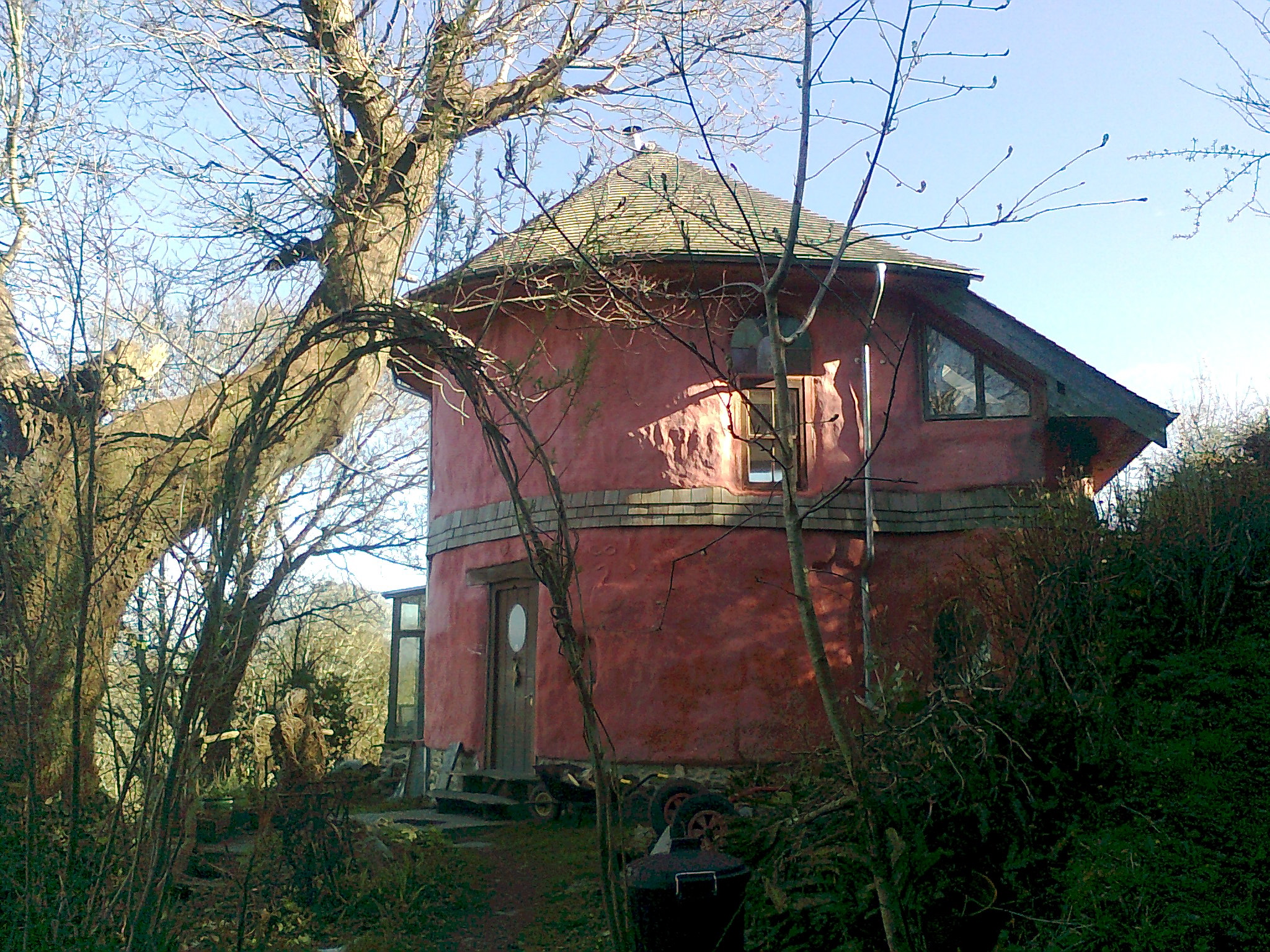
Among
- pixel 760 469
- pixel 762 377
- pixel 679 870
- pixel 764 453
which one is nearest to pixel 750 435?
pixel 764 453

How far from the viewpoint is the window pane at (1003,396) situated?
11305mm

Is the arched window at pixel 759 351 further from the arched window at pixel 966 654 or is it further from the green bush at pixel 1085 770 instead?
the green bush at pixel 1085 770

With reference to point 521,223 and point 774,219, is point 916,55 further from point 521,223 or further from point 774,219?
point 774,219

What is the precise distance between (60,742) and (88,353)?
2172mm

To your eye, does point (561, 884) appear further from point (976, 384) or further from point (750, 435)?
point (976, 384)

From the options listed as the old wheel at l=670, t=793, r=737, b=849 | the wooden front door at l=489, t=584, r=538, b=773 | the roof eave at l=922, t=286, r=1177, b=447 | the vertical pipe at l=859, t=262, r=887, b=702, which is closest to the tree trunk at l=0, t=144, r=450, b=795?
the old wheel at l=670, t=793, r=737, b=849

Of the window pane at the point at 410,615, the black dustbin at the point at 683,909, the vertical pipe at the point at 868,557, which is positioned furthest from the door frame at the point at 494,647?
the black dustbin at the point at 683,909

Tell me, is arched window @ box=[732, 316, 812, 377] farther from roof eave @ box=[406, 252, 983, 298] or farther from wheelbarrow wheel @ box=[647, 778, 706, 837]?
wheelbarrow wheel @ box=[647, 778, 706, 837]

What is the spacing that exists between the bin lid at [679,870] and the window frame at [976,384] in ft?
26.6

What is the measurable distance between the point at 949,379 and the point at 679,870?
341 inches

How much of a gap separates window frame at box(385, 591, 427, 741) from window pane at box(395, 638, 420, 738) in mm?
24

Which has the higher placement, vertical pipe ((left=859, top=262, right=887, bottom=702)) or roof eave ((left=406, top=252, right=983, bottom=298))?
roof eave ((left=406, top=252, right=983, bottom=298))

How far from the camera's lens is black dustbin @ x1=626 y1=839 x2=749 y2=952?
3.91 metres

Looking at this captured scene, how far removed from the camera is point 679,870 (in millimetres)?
3980
